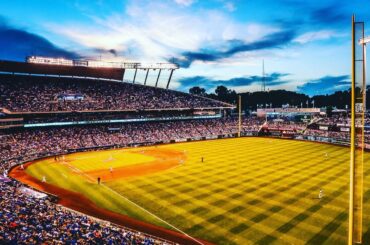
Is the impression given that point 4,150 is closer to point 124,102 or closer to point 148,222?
point 124,102

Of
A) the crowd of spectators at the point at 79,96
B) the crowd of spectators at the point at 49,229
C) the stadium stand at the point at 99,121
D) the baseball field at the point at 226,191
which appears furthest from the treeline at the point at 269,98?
the crowd of spectators at the point at 49,229

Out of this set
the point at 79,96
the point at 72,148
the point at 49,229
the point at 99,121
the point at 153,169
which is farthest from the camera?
the point at 99,121

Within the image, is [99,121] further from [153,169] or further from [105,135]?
[153,169]

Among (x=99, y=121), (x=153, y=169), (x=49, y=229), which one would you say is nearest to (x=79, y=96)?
(x=99, y=121)

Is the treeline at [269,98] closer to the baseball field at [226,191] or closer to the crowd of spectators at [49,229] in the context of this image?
the baseball field at [226,191]

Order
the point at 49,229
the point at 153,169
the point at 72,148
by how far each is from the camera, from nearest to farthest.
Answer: the point at 49,229, the point at 153,169, the point at 72,148

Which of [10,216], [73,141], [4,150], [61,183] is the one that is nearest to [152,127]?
[73,141]
